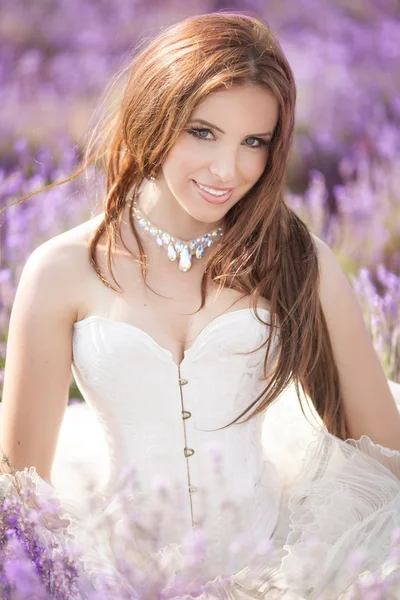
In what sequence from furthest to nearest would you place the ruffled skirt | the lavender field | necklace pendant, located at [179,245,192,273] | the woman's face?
the lavender field → necklace pendant, located at [179,245,192,273] → the woman's face → the ruffled skirt

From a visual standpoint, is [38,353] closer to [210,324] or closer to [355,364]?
[210,324]

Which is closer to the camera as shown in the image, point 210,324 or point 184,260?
point 210,324

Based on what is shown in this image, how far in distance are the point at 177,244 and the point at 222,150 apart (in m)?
0.33

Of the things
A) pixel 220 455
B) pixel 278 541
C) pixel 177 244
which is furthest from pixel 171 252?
pixel 278 541

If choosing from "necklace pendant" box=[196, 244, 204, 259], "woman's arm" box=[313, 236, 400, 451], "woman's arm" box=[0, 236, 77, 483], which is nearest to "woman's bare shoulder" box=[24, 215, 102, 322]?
"woman's arm" box=[0, 236, 77, 483]

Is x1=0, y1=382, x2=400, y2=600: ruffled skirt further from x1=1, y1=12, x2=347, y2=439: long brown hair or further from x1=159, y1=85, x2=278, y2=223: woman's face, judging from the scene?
x1=159, y1=85, x2=278, y2=223: woman's face

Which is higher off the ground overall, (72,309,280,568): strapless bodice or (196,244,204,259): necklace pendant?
(196,244,204,259): necklace pendant

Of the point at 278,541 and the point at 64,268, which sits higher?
the point at 64,268

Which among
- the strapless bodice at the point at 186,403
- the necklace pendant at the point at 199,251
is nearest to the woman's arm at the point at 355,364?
the strapless bodice at the point at 186,403

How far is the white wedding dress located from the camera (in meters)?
2.16

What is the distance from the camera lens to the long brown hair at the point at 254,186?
2092 millimetres

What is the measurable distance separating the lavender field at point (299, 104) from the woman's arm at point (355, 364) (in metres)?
1.87

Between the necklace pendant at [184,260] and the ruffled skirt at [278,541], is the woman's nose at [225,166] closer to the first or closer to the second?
the necklace pendant at [184,260]

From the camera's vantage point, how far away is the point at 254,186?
2295mm
